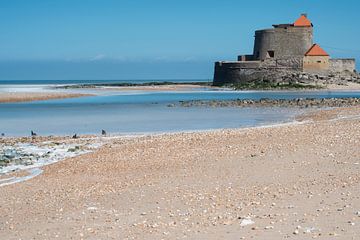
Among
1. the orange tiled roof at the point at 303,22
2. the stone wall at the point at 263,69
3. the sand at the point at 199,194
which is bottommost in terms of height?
the sand at the point at 199,194

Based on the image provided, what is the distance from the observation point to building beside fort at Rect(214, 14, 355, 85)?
6256 centimetres

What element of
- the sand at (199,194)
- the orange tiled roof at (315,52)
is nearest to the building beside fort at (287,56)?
the orange tiled roof at (315,52)

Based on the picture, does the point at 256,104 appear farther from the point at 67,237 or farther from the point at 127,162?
the point at 67,237

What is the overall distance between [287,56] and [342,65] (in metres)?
6.72

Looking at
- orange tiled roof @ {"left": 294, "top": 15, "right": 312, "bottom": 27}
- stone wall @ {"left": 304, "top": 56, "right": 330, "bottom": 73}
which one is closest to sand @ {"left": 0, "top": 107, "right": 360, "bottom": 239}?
stone wall @ {"left": 304, "top": 56, "right": 330, "bottom": 73}

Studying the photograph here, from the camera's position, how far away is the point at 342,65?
6512cm

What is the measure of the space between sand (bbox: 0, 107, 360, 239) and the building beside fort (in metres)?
49.9

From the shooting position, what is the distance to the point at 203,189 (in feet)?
29.7

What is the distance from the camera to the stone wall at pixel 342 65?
6411 cm

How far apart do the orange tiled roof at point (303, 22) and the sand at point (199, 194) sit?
169ft

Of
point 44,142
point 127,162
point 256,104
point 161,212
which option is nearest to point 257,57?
point 256,104

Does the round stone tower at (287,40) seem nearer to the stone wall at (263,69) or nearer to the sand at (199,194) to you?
the stone wall at (263,69)

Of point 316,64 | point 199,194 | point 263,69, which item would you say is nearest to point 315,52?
point 316,64

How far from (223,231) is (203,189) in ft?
7.90
